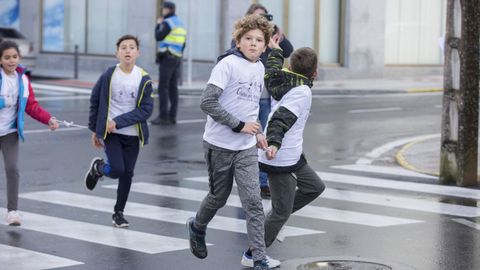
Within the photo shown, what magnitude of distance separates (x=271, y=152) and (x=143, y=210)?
126 inches

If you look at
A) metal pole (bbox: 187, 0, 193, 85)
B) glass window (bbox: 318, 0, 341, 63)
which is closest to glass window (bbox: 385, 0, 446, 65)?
glass window (bbox: 318, 0, 341, 63)

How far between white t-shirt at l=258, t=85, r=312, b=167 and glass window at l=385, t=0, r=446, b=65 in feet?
82.9

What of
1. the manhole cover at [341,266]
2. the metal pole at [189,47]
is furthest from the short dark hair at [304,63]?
the metal pole at [189,47]

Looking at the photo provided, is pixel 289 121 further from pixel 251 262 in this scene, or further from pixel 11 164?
pixel 11 164

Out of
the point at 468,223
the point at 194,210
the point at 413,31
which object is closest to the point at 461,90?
the point at 468,223

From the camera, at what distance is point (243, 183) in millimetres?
8258

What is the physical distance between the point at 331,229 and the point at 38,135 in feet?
28.2

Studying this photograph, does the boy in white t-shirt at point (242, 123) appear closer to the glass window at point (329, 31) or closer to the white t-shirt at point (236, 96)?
the white t-shirt at point (236, 96)

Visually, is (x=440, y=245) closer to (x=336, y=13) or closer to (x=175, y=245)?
(x=175, y=245)

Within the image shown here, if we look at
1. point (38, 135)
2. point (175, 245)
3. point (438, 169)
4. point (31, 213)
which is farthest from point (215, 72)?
point (38, 135)

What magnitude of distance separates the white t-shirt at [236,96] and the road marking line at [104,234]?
1277 mm

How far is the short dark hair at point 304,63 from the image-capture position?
28.1ft

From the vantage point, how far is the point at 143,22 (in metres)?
32.3

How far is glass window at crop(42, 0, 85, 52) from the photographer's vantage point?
34719 mm
